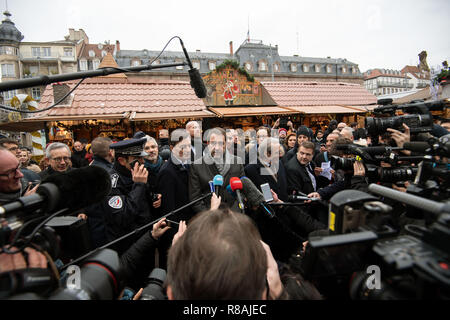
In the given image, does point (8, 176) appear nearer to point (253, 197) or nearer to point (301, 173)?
A: point (253, 197)

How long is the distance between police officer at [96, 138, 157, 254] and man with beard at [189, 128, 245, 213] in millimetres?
540

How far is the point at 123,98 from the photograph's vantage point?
9102 mm

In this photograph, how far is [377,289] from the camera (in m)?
0.87

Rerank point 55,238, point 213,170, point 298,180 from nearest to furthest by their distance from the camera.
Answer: point 55,238 < point 213,170 < point 298,180

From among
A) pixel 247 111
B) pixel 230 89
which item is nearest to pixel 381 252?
pixel 247 111

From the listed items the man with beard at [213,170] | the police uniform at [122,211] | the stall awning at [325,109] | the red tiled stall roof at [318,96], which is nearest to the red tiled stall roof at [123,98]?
the red tiled stall roof at [318,96]

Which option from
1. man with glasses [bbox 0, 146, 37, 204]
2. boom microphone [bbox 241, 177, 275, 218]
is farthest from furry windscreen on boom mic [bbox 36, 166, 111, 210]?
A: boom microphone [bbox 241, 177, 275, 218]

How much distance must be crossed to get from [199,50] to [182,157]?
138 ft

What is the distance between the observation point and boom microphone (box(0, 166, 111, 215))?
2.78 feet

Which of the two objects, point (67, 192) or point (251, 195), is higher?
point (67, 192)

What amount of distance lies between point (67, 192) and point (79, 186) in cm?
6
